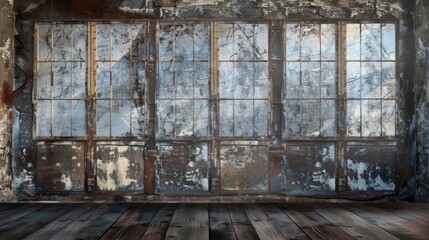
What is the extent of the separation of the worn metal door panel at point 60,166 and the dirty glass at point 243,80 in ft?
5.53

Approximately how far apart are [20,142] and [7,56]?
99cm

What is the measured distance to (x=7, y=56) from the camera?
15.4 feet

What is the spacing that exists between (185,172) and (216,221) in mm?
1225

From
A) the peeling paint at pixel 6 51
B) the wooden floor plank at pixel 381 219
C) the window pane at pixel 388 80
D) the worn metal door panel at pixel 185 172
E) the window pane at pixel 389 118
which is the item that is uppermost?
the peeling paint at pixel 6 51

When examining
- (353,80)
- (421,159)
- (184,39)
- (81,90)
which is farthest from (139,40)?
(421,159)

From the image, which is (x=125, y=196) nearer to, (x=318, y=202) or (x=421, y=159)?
(x=318, y=202)

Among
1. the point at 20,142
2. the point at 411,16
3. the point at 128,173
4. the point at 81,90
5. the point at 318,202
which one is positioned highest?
the point at 411,16

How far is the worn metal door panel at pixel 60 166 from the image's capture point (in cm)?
472

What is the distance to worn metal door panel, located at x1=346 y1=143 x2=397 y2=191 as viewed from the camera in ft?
15.5

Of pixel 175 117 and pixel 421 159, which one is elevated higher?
pixel 175 117

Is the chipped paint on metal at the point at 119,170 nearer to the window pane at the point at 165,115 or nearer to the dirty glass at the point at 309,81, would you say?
the window pane at the point at 165,115

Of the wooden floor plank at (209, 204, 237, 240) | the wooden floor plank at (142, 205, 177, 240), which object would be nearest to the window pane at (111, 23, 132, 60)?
the wooden floor plank at (142, 205, 177, 240)

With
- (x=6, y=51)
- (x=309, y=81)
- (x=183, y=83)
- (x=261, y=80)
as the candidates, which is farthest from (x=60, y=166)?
(x=309, y=81)

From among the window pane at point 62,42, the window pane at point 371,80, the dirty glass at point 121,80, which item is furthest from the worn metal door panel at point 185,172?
the window pane at point 371,80
